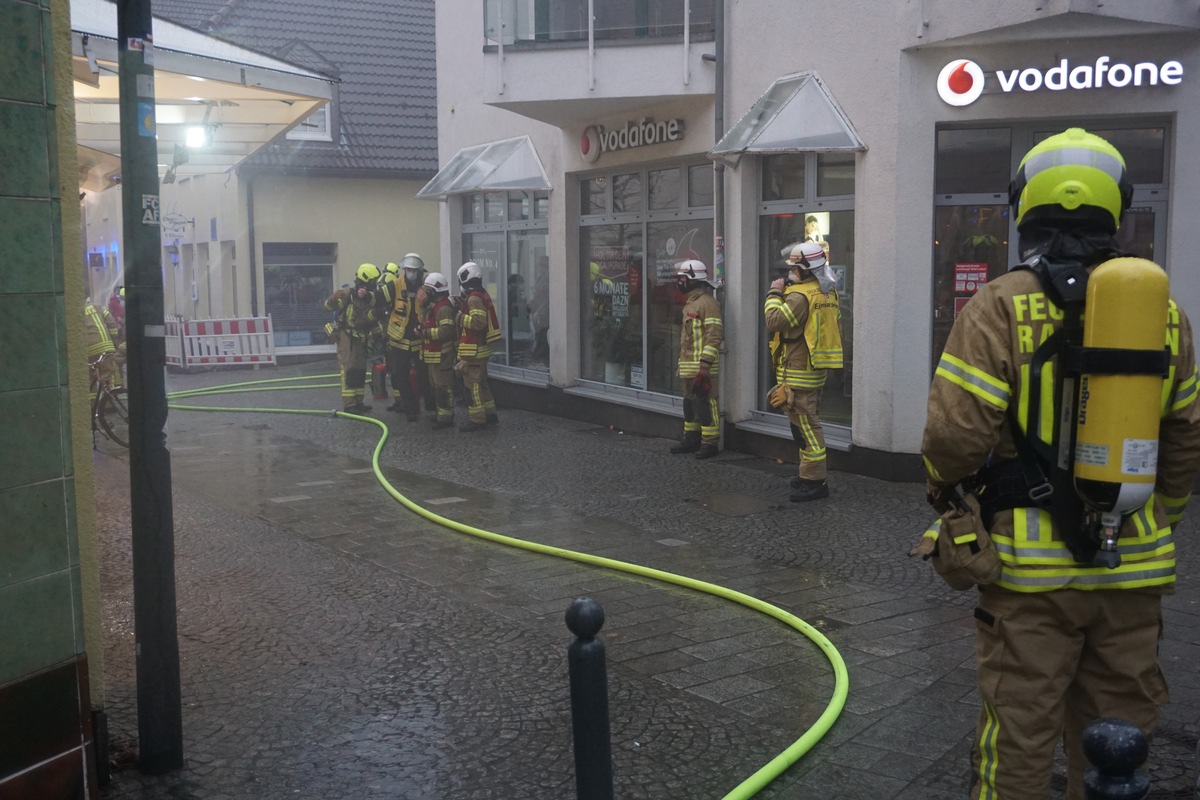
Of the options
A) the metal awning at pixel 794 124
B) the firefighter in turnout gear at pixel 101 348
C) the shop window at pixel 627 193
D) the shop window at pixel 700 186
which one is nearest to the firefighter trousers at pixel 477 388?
the shop window at pixel 627 193

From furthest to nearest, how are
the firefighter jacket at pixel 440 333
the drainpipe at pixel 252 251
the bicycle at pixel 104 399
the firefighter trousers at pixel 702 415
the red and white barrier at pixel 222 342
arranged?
the drainpipe at pixel 252 251, the red and white barrier at pixel 222 342, the firefighter jacket at pixel 440 333, the bicycle at pixel 104 399, the firefighter trousers at pixel 702 415

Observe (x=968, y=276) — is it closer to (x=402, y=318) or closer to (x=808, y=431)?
(x=808, y=431)

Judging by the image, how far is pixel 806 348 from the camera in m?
9.59

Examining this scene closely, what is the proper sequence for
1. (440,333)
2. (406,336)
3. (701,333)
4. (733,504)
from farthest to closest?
(406,336) → (440,333) → (701,333) → (733,504)

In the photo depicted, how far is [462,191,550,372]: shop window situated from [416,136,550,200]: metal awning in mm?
382

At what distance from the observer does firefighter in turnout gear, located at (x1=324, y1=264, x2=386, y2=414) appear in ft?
51.8

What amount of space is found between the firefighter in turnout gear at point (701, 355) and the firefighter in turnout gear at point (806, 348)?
162cm

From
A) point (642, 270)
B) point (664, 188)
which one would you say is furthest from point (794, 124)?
point (642, 270)

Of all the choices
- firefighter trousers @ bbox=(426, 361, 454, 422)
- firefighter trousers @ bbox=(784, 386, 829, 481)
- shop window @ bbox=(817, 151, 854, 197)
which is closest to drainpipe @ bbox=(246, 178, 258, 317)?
firefighter trousers @ bbox=(426, 361, 454, 422)

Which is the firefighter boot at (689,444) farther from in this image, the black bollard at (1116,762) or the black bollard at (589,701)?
the black bollard at (1116,762)

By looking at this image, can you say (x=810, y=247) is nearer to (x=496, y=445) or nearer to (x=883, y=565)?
(x=883, y=565)

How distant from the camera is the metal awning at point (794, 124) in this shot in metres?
10.1

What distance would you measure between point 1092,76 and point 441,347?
794cm

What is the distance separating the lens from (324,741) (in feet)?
15.5
